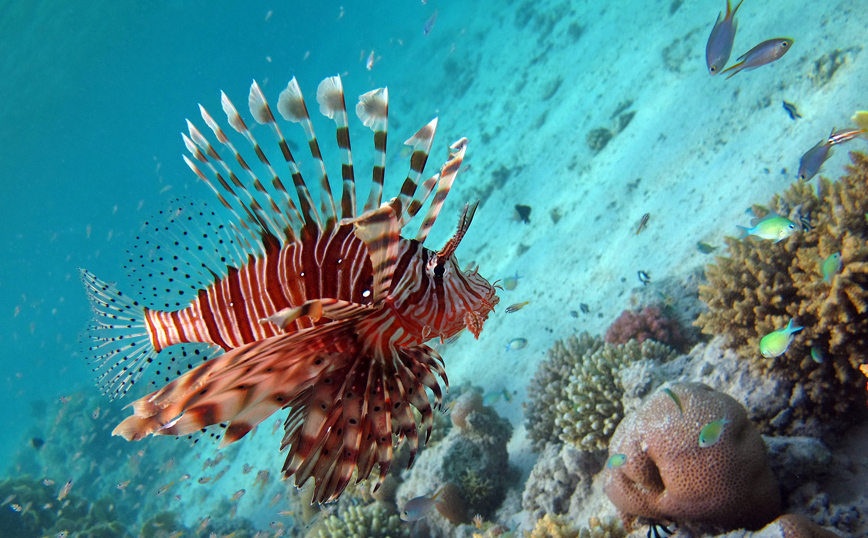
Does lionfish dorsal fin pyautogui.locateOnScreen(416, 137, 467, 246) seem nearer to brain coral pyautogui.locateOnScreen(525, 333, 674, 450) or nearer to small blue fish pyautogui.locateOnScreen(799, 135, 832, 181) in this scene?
brain coral pyautogui.locateOnScreen(525, 333, 674, 450)

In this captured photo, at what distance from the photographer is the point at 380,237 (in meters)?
1.27

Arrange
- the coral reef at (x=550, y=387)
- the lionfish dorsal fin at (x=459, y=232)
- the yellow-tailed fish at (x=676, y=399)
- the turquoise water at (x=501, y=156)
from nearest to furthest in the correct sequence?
1. the lionfish dorsal fin at (x=459, y=232)
2. the yellow-tailed fish at (x=676, y=399)
3. the coral reef at (x=550, y=387)
4. the turquoise water at (x=501, y=156)

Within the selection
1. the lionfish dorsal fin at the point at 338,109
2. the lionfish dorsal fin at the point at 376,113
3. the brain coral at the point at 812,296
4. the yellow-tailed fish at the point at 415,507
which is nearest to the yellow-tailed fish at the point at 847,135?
the brain coral at the point at 812,296

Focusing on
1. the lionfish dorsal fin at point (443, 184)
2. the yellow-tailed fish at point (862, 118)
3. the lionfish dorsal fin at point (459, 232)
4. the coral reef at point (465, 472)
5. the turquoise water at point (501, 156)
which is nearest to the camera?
→ the lionfish dorsal fin at point (459, 232)

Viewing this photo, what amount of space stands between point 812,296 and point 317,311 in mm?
3711

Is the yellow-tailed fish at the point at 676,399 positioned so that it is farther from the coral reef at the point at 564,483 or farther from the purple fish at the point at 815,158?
the purple fish at the point at 815,158

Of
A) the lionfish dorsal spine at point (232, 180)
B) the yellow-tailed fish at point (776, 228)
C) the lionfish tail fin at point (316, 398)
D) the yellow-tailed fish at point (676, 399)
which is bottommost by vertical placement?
the yellow-tailed fish at point (676, 399)

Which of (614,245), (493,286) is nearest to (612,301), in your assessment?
(614,245)

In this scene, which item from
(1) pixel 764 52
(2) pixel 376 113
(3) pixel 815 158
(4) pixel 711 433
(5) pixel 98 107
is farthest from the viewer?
(5) pixel 98 107

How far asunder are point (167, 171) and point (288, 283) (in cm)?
6611

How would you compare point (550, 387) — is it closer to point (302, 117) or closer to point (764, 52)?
point (302, 117)

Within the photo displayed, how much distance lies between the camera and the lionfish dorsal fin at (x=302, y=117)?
1.82m

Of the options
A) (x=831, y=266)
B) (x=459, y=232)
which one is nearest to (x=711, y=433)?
(x=831, y=266)

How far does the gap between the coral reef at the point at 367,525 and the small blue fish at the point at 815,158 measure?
5.60m
